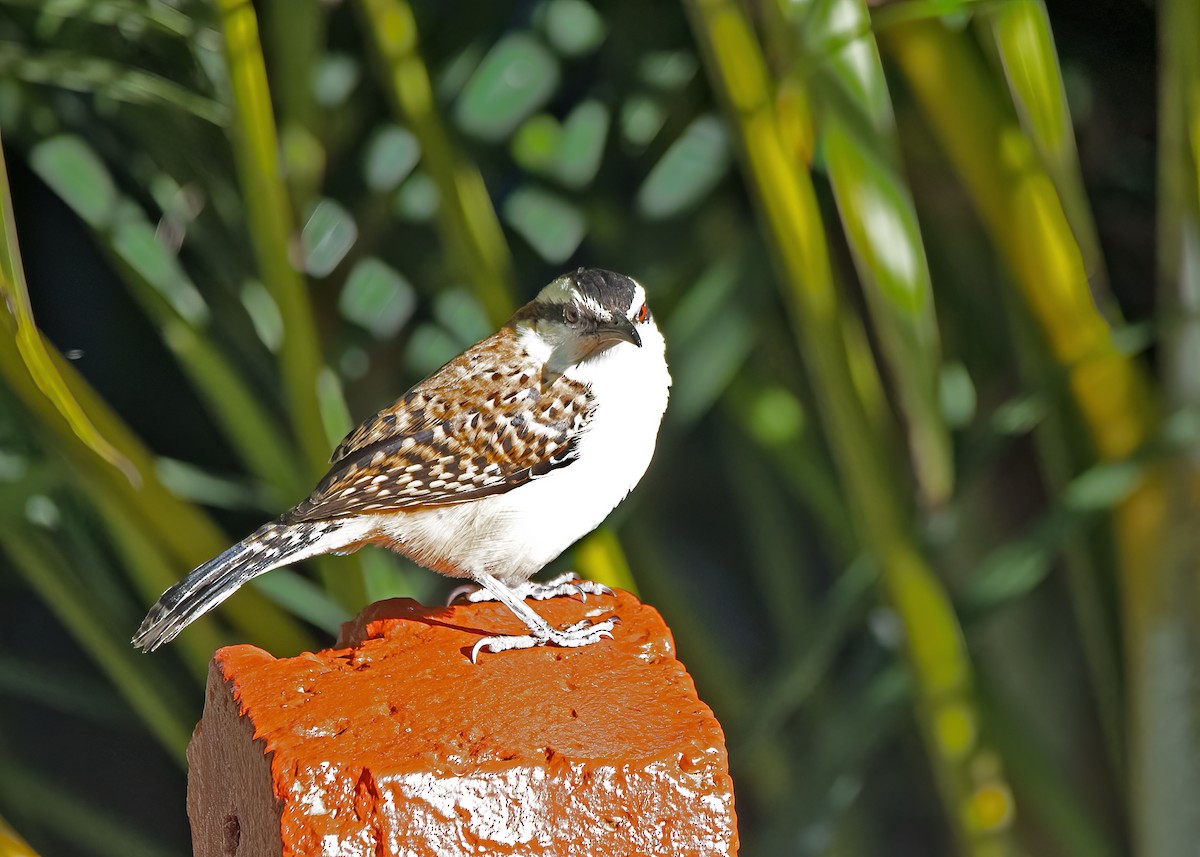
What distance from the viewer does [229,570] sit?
1.83 m

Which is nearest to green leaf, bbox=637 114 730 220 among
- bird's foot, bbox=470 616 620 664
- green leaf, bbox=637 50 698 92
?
green leaf, bbox=637 50 698 92

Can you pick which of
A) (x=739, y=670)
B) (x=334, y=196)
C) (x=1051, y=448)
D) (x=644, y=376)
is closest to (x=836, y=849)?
(x=739, y=670)

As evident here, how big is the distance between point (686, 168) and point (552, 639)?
133cm

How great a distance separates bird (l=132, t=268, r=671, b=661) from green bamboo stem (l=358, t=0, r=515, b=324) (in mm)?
429

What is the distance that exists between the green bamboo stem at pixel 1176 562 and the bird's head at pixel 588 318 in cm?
112

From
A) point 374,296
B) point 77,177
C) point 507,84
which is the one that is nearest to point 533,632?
point 374,296

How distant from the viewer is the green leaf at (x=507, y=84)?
273cm

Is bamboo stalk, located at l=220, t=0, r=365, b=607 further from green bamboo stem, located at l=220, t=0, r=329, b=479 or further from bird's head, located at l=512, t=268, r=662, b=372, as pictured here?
bird's head, located at l=512, t=268, r=662, b=372

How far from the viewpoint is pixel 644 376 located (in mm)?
2027

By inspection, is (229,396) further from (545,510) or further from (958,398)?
(958,398)

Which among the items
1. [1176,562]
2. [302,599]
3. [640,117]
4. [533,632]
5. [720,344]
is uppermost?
[640,117]

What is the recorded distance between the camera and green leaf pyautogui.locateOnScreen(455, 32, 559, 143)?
273 centimetres

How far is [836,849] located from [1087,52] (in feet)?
6.31

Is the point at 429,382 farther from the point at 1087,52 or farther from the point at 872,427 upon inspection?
the point at 1087,52
